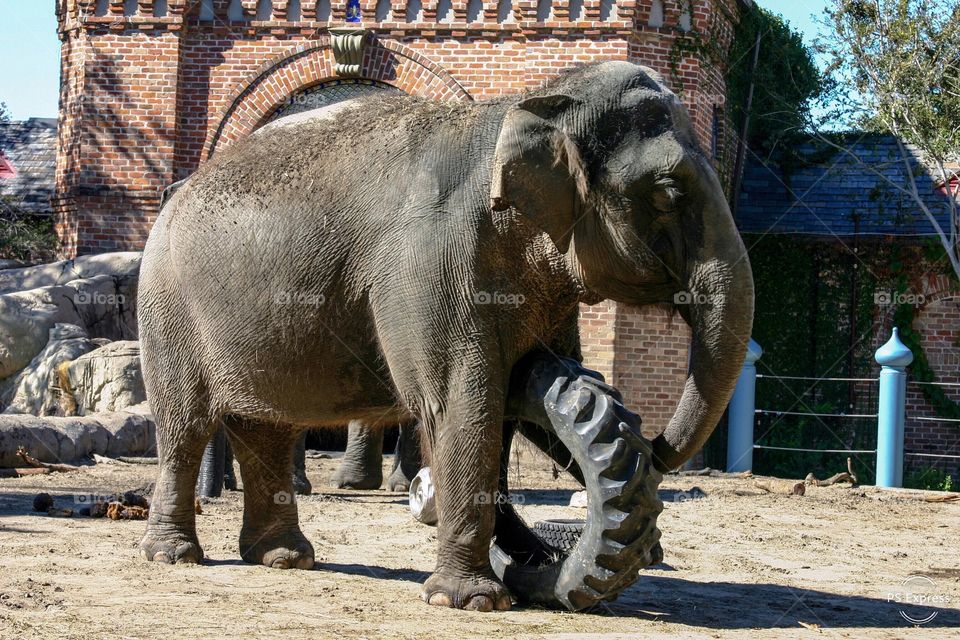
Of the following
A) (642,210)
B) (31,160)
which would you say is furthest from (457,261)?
(31,160)

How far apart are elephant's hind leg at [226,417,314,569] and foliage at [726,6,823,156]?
43.7 feet

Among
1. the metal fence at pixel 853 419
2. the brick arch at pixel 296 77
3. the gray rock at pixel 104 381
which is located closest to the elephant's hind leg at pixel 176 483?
the metal fence at pixel 853 419

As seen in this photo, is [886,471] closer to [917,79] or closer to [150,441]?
[917,79]

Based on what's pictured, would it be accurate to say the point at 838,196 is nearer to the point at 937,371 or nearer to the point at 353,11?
the point at 937,371

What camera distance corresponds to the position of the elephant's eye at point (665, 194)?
5.22 meters

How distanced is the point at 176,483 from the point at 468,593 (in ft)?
6.58

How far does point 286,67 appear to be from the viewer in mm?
16781

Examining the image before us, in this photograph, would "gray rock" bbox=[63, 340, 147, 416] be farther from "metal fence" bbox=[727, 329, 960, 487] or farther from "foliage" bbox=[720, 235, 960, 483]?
"foliage" bbox=[720, 235, 960, 483]

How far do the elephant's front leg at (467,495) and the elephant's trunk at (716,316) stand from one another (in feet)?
2.77

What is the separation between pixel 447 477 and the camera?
17.7 ft

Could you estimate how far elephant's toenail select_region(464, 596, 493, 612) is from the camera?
540cm

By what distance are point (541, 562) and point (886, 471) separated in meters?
9.23

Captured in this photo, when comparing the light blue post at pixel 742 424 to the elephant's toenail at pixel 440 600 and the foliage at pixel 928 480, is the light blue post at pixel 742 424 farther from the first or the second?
the elephant's toenail at pixel 440 600

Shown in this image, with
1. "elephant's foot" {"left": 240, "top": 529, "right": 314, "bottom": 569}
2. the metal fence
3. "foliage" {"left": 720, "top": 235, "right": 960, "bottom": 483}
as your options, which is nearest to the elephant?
"elephant's foot" {"left": 240, "top": 529, "right": 314, "bottom": 569}
